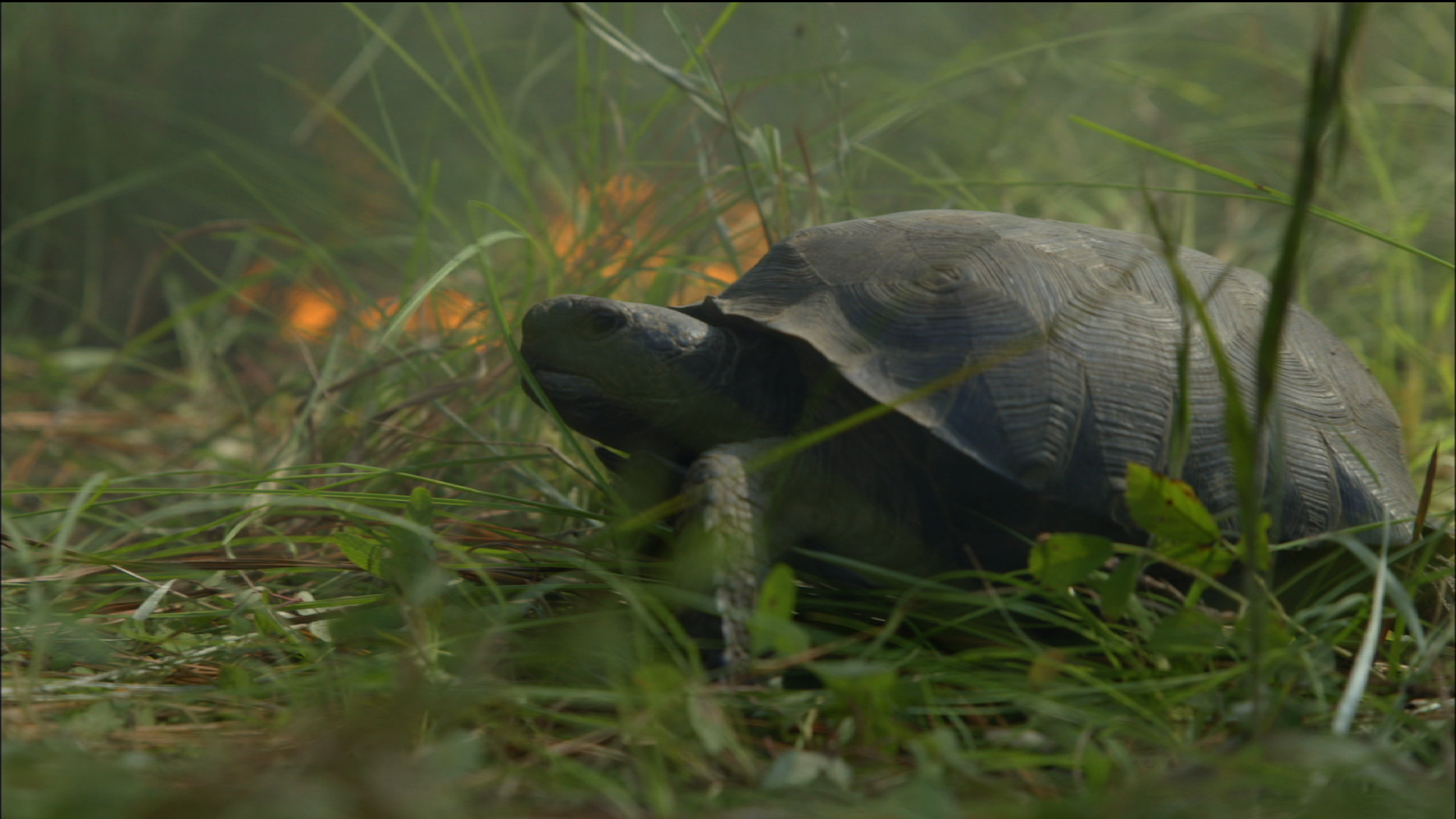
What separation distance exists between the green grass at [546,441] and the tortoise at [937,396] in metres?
0.10

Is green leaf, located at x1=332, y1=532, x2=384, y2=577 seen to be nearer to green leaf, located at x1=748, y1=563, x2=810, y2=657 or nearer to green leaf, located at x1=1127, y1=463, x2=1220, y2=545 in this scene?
green leaf, located at x1=748, y1=563, x2=810, y2=657

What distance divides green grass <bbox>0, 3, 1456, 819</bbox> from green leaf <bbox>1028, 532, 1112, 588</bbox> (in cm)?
6

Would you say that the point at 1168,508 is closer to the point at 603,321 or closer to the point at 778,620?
the point at 778,620

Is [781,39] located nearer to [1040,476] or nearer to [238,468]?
[238,468]

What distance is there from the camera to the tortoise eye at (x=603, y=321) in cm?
121

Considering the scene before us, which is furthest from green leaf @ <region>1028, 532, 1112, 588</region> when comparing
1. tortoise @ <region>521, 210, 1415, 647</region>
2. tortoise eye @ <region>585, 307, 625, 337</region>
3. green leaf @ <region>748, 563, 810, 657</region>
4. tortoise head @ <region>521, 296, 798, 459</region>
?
tortoise eye @ <region>585, 307, 625, 337</region>

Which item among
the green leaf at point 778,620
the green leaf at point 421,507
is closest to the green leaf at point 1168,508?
the green leaf at point 778,620

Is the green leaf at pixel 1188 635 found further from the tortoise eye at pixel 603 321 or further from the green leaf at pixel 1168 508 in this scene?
the tortoise eye at pixel 603 321

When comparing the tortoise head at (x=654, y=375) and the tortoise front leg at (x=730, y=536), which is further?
the tortoise head at (x=654, y=375)

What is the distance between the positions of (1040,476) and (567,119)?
9.80 ft

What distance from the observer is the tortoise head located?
122 centimetres

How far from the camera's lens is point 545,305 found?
4.00 feet

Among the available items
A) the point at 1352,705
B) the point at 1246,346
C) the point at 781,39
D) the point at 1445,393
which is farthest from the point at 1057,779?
the point at 781,39

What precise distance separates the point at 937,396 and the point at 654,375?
0.34 metres
